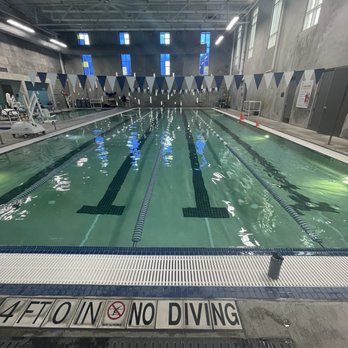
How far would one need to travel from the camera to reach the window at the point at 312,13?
7.19 m

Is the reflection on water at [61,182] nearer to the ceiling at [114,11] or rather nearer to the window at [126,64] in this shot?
the ceiling at [114,11]

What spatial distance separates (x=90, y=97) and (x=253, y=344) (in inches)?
839

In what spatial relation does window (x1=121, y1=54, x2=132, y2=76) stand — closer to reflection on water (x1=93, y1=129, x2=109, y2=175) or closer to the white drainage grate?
reflection on water (x1=93, y1=129, x2=109, y2=175)

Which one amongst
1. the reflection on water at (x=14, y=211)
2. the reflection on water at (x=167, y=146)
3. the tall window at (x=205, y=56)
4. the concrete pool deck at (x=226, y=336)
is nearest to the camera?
the concrete pool deck at (x=226, y=336)

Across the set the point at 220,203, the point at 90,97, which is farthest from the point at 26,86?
the point at 220,203

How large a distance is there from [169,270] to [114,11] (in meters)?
15.3

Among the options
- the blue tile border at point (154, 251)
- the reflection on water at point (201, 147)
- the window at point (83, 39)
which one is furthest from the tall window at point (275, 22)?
the window at point (83, 39)

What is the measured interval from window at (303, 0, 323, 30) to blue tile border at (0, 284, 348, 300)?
9521 mm

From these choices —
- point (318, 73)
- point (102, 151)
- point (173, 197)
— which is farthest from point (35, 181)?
point (318, 73)

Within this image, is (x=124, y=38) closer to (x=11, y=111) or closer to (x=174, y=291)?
(x=11, y=111)

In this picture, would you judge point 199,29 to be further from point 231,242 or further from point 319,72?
point 231,242

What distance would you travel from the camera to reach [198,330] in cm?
106

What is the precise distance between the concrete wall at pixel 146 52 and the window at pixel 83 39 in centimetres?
32

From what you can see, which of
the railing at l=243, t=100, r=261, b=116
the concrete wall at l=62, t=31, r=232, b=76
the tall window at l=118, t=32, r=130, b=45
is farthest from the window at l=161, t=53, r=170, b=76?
the railing at l=243, t=100, r=261, b=116
